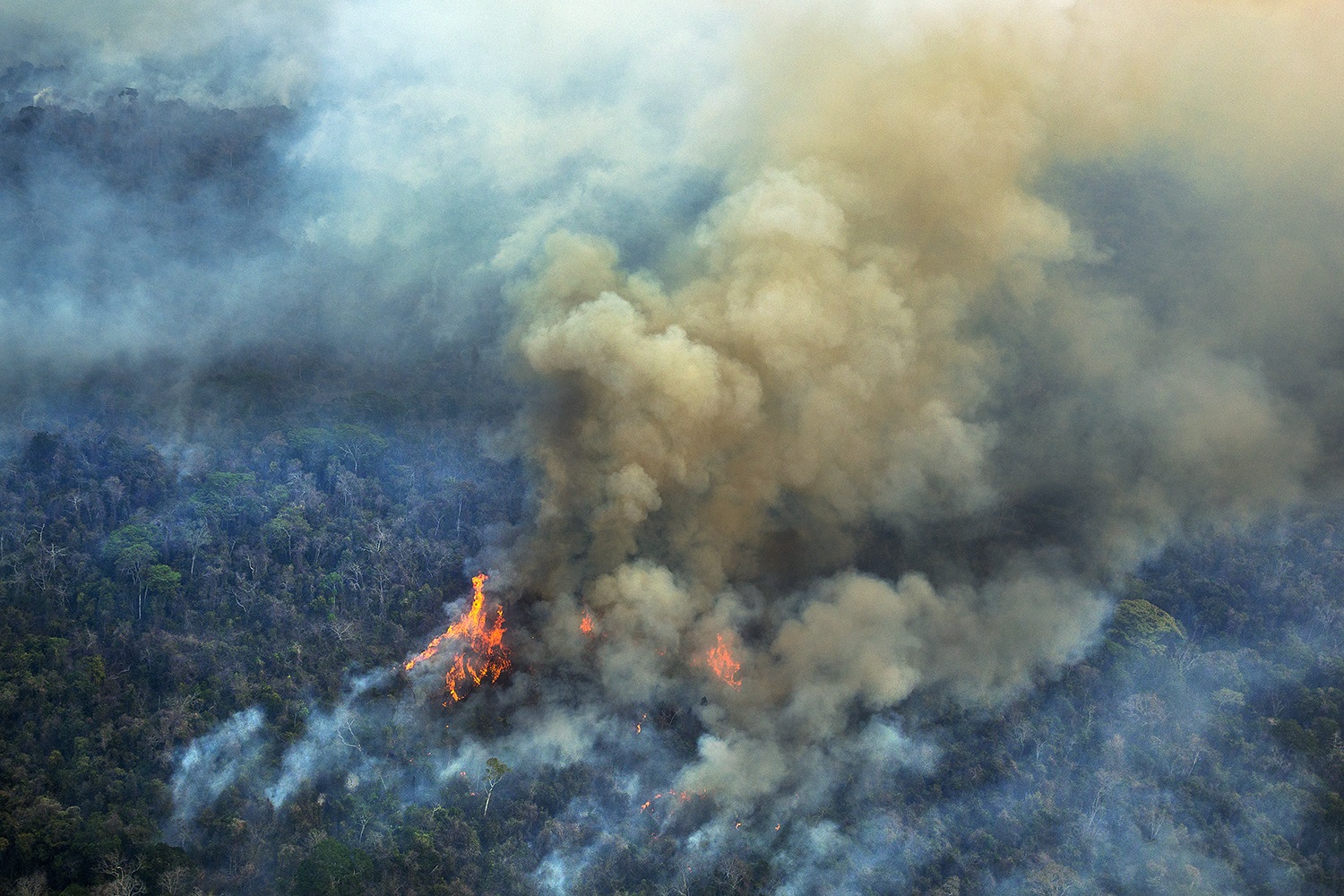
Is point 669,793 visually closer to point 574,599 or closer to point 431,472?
point 574,599

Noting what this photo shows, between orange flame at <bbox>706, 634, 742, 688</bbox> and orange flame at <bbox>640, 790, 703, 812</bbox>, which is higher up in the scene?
orange flame at <bbox>706, 634, 742, 688</bbox>

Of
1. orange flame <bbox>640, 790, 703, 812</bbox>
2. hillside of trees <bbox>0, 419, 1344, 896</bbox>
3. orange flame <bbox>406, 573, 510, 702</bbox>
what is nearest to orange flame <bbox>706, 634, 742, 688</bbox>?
hillside of trees <bbox>0, 419, 1344, 896</bbox>

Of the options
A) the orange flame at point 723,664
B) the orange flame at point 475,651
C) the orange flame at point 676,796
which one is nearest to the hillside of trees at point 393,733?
the orange flame at point 475,651

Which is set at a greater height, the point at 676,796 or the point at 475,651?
the point at 475,651

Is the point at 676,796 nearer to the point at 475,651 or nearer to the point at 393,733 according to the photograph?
the point at 475,651

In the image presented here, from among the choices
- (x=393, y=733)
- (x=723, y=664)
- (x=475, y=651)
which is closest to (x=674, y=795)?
(x=723, y=664)

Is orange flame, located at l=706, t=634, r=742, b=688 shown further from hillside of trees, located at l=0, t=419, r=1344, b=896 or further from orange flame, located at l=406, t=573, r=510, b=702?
orange flame, located at l=406, t=573, r=510, b=702
